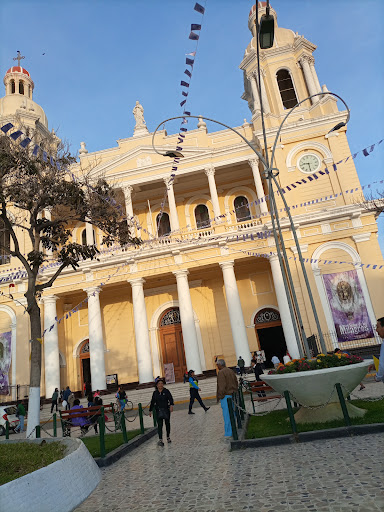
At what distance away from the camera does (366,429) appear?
6461mm

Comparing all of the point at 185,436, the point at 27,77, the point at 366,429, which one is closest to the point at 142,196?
the point at 27,77

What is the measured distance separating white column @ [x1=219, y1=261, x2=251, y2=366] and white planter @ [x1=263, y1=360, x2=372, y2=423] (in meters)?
12.3

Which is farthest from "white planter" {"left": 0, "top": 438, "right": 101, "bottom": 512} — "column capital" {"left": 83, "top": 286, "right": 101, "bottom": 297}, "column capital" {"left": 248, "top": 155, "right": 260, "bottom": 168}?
"column capital" {"left": 248, "top": 155, "right": 260, "bottom": 168}

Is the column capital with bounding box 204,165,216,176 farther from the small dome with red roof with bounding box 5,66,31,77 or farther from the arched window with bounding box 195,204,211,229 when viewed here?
the small dome with red roof with bounding box 5,66,31,77

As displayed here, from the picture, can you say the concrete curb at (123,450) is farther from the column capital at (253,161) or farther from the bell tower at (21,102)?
the bell tower at (21,102)

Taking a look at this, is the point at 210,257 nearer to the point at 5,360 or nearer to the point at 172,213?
the point at 172,213

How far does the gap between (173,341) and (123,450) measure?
1604 cm

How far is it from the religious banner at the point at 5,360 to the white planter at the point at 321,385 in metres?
18.7

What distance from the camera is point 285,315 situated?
19922mm

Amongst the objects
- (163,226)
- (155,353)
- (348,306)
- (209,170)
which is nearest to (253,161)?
(209,170)

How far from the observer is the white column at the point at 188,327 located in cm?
2003

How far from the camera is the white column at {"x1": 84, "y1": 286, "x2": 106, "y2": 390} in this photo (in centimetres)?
2062

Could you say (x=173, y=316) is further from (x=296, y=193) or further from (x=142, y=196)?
(x=296, y=193)

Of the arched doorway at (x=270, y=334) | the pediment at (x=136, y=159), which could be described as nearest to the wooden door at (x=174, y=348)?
the arched doorway at (x=270, y=334)
